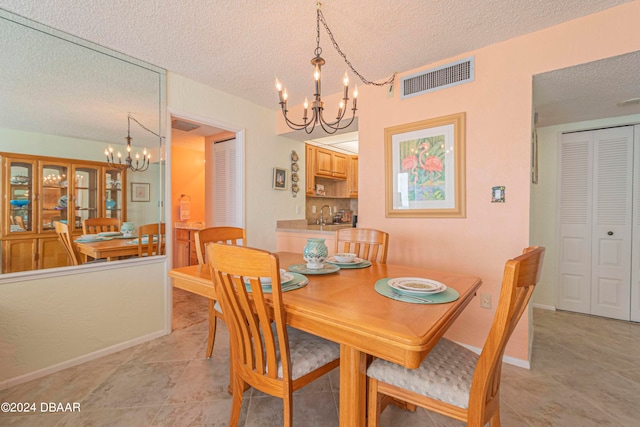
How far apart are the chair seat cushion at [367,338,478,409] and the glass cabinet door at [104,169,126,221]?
2.36m

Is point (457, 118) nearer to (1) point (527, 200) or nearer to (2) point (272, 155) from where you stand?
(1) point (527, 200)

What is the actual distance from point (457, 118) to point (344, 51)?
3.58ft

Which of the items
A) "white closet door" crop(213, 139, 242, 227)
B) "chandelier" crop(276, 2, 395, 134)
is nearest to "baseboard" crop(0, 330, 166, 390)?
"white closet door" crop(213, 139, 242, 227)

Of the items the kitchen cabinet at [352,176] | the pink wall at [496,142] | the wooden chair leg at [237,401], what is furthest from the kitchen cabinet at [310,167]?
the wooden chair leg at [237,401]

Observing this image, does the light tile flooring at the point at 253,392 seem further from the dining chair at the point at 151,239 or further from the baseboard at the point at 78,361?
the dining chair at the point at 151,239

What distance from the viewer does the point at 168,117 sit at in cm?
254

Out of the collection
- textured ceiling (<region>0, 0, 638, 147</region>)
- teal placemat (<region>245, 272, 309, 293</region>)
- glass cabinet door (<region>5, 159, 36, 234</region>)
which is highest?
textured ceiling (<region>0, 0, 638, 147</region>)

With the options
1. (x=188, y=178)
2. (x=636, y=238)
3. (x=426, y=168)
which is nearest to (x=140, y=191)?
(x=426, y=168)

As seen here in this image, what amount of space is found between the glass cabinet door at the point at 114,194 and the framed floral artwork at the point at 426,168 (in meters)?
2.40

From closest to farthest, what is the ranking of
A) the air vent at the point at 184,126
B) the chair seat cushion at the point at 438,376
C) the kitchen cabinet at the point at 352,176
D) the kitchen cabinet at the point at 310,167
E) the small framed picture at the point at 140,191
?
the chair seat cushion at the point at 438,376
the small framed picture at the point at 140,191
the air vent at the point at 184,126
the kitchen cabinet at the point at 310,167
the kitchen cabinet at the point at 352,176

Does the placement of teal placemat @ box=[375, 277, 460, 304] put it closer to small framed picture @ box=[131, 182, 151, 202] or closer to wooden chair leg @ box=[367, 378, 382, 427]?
wooden chair leg @ box=[367, 378, 382, 427]

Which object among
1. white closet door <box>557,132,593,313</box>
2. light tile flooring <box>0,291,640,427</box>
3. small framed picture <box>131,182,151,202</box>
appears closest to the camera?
light tile flooring <box>0,291,640,427</box>

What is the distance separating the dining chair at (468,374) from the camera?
871 mm

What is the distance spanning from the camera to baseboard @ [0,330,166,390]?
177 centimetres
